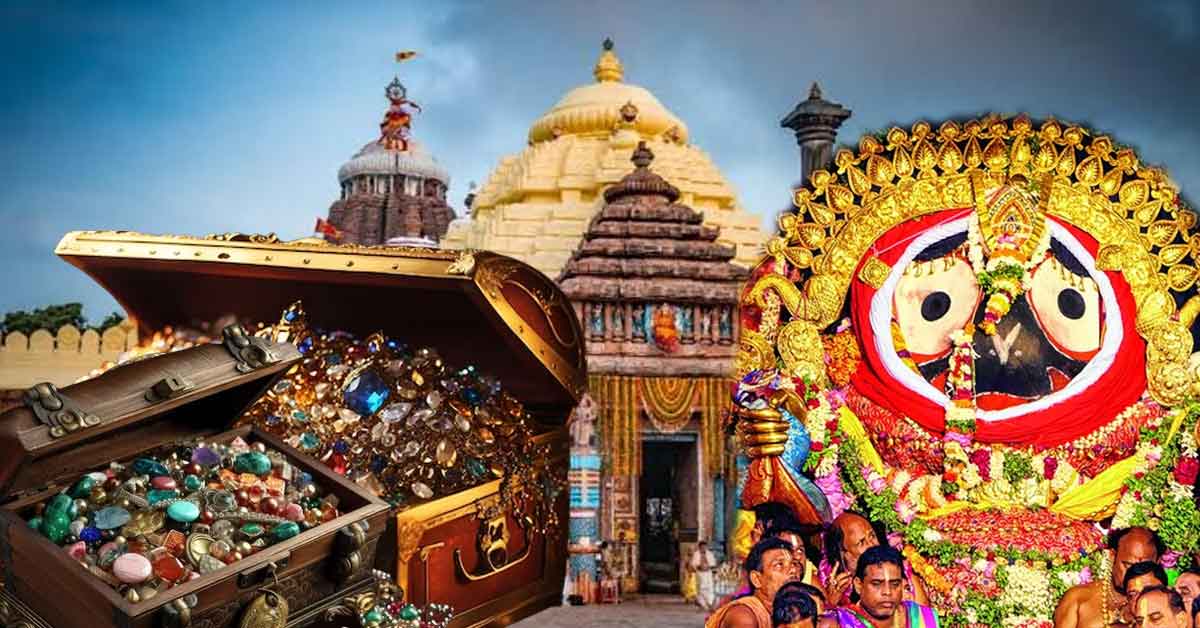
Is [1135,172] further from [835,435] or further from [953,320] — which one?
[835,435]

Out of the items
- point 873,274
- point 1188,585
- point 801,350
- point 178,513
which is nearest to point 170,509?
point 178,513

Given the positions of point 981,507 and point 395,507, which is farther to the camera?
point 981,507

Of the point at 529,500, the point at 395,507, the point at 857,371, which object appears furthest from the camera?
the point at 857,371

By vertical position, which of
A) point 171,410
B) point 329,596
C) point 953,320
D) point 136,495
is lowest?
point 329,596

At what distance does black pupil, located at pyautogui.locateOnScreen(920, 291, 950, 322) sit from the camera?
5309 millimetres

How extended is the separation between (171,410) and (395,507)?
920mm

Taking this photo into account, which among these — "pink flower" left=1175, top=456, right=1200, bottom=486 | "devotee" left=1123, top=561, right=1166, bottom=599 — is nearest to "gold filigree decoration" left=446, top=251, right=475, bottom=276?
"devotee" left=1123, top=561, right=1166, bottom=599

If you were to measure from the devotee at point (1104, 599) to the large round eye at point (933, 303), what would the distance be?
1118 millimetres

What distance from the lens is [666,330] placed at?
13.4 m

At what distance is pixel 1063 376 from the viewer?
5.36 meters

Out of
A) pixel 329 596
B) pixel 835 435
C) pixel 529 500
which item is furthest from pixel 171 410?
pixel 835 435

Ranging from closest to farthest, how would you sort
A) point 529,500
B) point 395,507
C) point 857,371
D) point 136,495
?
point 136,495, point 395,507, point 529,500, point 857,371

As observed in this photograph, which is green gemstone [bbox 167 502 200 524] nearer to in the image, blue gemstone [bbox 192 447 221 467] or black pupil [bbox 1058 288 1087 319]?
blue gemstone [bbox 192 447 221 467]

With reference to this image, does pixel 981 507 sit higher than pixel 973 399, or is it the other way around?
pixel 973 399
